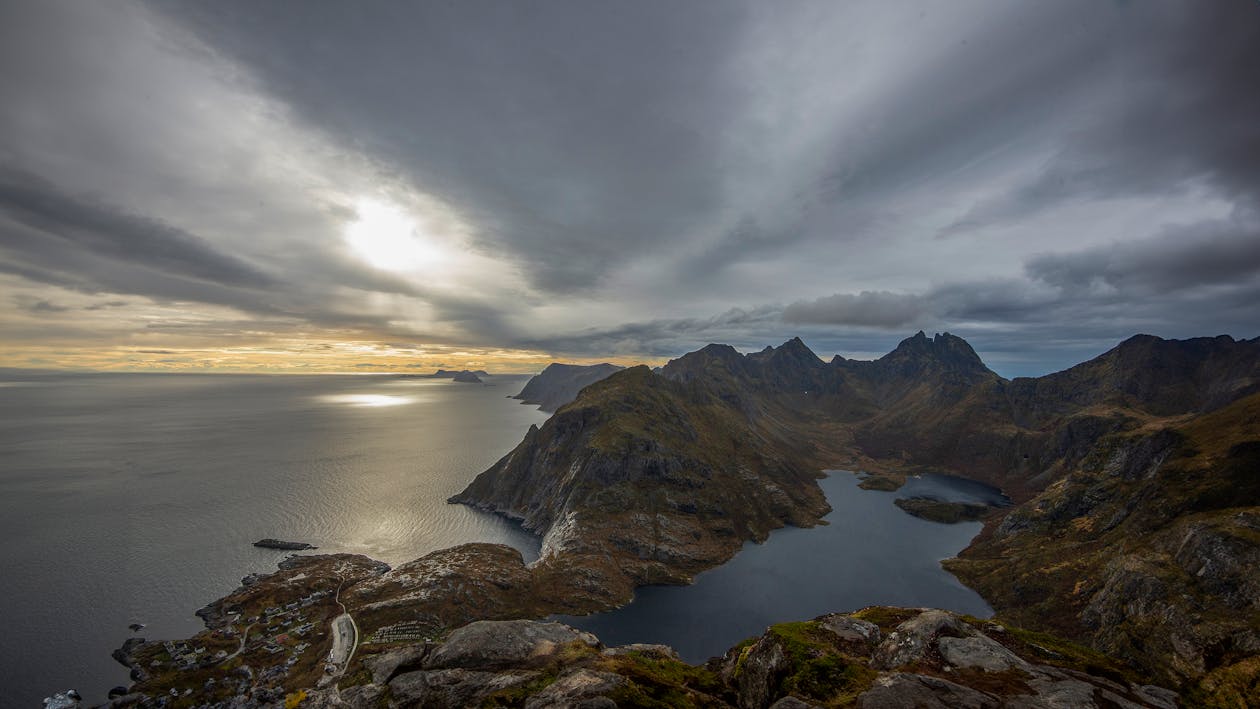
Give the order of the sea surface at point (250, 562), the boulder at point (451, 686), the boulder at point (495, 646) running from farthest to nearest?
the sea surface at point (250, 562), the boulder at point (495, 646), the boulder at point (451, 686)

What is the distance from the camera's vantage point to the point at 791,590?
123250 millimetres

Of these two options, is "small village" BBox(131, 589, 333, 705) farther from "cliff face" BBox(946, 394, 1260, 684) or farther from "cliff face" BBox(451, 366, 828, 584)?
"cliff face" BBox(946, 394, 1260, 684)

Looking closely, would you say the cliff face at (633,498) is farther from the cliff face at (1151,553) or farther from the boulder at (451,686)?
the boulder at (451,686)

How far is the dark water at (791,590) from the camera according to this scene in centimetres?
10331

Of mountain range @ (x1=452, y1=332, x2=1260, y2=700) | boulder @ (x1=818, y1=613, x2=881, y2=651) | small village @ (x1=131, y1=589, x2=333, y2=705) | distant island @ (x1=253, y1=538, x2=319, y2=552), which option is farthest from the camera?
distant island @ (x1=253, y1=538, x2=319, y2=552)

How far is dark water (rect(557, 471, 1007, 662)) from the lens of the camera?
10331cm

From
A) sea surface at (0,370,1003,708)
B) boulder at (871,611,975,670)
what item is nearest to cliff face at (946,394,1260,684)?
sea surface at (0,370,1003,708)

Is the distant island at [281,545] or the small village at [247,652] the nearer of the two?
the small village at [247,652]

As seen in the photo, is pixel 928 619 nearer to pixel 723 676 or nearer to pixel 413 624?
pixel 723 676

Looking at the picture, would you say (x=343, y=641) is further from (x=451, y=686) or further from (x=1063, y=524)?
(x=1063, y=524)

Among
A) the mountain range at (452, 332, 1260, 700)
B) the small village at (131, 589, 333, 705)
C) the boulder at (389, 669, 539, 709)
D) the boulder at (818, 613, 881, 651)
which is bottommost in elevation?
the small village at (131, 589, 333, 705)

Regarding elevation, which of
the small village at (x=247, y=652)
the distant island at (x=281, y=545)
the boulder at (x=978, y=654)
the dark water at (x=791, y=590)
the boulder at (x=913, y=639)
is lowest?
the dark water at (x=791, y=590)

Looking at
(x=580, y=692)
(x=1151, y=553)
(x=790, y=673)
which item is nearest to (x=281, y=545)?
(x=580, y=692)

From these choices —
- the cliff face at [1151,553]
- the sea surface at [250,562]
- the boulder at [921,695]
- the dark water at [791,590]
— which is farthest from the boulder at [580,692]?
the sea surface at [250,562]
